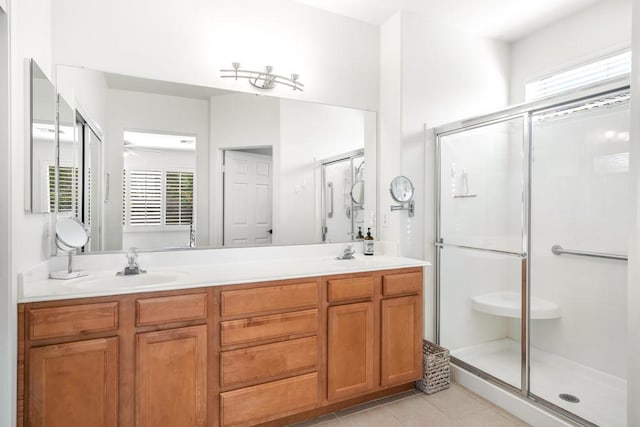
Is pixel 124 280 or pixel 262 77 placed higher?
pixel 262 77

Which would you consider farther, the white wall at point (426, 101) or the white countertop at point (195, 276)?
the white wall at point (426, 101)

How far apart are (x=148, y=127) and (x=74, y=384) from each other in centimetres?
146

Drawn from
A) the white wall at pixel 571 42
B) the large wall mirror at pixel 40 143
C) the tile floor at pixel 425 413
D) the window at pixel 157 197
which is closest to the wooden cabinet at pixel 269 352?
the tile floor at pixel 425 413

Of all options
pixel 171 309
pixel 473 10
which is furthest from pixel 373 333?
pixel 473 10

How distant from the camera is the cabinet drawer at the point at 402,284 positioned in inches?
92.4

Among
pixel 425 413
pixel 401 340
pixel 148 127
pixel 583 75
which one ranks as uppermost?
pixel 583 75

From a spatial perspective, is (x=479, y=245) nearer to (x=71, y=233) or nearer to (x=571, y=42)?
(x=571, y=42)

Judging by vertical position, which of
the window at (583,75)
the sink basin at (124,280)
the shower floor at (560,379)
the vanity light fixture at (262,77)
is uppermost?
the window at (583,75)

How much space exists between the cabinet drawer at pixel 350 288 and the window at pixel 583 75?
1880 mm

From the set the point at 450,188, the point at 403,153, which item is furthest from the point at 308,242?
the point at 450,188

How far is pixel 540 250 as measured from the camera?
2.73 meters

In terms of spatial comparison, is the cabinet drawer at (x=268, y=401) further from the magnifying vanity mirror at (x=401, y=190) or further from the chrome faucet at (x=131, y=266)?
the magnifying vanity mirror at (x=401, y=190)

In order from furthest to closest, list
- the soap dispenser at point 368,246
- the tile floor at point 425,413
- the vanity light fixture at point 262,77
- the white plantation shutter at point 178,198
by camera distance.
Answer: the soap dispenser at point 368,246 → the vanity light fixture at point 262,77 → the white plantation shutter at point 178,198 → the tile floor at point 425,413

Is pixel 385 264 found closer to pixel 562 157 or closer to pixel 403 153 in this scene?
pixel 403 153
